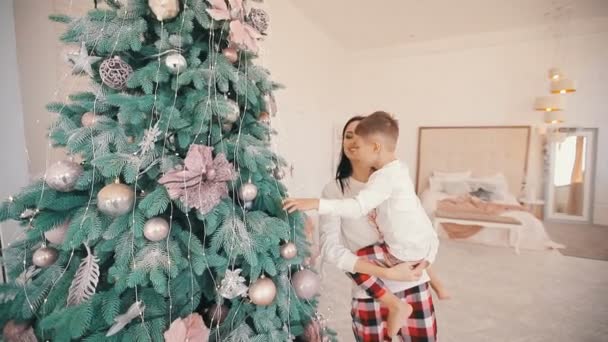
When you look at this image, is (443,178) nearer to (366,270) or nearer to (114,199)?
(366,270)

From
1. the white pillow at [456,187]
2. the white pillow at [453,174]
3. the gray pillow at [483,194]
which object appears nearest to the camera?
the gray pillow at [483,194]

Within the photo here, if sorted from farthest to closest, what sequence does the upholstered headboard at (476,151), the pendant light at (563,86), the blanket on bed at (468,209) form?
the upholstered headboard at (476,151) < the blanket on bed at (468,209) < the pendant light at (563,86)

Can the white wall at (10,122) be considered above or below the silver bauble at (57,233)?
above

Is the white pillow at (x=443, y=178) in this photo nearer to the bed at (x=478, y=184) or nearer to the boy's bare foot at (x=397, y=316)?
the bed at (x=478, y=184)

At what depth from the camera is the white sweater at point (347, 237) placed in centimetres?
100

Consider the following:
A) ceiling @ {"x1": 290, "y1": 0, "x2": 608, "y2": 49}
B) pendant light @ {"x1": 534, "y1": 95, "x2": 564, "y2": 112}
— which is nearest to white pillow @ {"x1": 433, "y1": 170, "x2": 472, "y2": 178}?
pendant light @ {"x1": 534, "y1": 95, "x2": 564, "y2": 112}

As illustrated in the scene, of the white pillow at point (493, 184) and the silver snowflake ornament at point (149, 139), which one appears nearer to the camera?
the silver snowflake ornament at point (149, 139)

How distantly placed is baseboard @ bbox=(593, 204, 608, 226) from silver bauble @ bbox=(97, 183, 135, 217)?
600cm

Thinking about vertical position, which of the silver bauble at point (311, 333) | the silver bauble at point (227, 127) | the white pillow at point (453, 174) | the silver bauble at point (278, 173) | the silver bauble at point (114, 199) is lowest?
the silver bauble at point (311, 333)

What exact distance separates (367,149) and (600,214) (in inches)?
211

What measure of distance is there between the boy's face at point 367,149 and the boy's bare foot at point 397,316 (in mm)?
474

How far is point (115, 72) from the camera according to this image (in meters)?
0.67

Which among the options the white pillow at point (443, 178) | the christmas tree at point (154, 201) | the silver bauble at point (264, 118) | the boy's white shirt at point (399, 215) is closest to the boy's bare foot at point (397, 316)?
the boy's white shirt at point (399, 215)

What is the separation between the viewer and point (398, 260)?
39.5 inches
